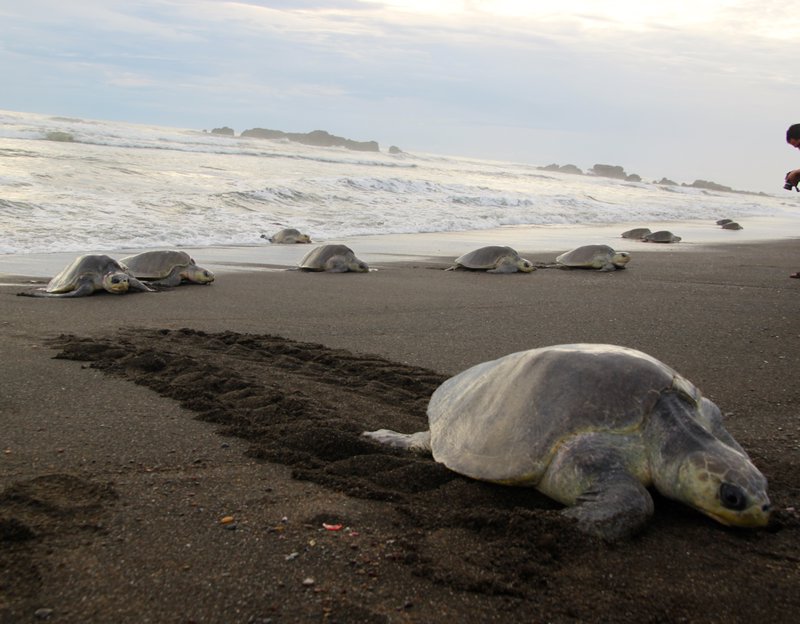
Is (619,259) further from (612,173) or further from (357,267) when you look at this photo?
(612,173)

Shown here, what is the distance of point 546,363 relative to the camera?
2637 millimetres

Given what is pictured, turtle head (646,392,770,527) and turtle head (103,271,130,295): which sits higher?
turtle head (646,392,770,527)

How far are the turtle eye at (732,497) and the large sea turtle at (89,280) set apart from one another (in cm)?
641

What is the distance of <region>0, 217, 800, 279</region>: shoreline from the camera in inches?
370

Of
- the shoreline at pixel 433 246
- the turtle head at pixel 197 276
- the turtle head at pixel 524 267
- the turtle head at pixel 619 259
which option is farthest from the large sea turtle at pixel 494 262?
the turtle head at pixel 197 276

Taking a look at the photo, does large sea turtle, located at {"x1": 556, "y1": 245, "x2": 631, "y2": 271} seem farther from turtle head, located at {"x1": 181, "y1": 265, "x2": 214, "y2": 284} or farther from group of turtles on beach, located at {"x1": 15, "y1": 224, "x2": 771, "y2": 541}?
group of turtles on beach, located at {"x1": 15, "y1": 224, "x2": 771, "y2": 541}

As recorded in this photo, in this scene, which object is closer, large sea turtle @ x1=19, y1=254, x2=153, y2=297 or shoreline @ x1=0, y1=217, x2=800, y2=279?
large sea turtle @ x1=19, y1=254, x2=153, y2=297

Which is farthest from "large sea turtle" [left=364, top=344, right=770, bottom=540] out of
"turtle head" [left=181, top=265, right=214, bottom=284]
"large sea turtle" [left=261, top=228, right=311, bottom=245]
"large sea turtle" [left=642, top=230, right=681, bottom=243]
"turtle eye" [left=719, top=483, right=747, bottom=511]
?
"large sea turtle" [left=642, top=230, right=681, bottom=243]

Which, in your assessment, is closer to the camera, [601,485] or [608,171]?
[601,485]

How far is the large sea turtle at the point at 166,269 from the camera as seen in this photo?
8062 mm

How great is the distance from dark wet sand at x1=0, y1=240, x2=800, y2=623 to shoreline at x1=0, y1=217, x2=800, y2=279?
418 centimetres

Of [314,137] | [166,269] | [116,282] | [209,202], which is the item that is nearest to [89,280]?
[116,282]

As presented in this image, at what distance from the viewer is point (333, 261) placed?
30.6 feet

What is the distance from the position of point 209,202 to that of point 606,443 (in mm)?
14027
